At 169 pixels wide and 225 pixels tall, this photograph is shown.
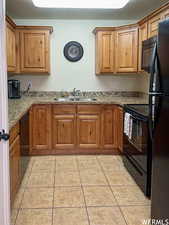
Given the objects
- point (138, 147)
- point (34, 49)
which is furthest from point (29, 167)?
point (34, 49)

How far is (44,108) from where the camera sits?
177 inches

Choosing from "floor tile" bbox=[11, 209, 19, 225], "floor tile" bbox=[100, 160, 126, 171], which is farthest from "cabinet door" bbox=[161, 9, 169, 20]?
"floor tile" bbox=[11, 209, 19, 225]

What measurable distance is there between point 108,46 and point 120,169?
2148 mm

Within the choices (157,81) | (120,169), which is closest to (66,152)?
(120,169)

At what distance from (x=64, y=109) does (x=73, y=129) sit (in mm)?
372

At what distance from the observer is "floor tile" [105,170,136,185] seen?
3457 millimetres

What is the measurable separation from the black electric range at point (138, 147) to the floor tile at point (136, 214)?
277 millimetres

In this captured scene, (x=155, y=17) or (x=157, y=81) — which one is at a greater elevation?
(x=155, y=17)

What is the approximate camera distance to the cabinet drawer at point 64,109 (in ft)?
14.8

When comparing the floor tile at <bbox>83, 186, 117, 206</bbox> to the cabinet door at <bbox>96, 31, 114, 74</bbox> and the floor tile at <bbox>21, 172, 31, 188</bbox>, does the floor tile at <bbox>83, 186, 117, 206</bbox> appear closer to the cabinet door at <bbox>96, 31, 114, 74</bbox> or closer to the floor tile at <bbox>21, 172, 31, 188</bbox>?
the floor tile at <bbox>21, 172, 31, 188</bbox>

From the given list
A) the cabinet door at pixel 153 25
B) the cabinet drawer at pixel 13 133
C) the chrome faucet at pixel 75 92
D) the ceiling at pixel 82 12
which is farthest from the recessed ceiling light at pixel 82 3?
the cabinet drawer at pixel 13 133

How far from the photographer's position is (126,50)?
4.66 metres

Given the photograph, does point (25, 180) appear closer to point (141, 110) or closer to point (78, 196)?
point (78, 196)

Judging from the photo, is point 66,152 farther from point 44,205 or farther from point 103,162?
point 44,205
